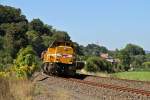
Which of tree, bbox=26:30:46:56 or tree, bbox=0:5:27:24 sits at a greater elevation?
tree, bbox=0:5:27:24

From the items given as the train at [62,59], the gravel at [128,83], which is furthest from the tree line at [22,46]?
the gravel at [128,83]

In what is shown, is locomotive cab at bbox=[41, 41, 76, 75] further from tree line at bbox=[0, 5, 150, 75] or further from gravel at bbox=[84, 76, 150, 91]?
gravel at bbox=[84, 76, 150, 91]

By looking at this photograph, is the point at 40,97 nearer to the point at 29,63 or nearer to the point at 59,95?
the point at 59,95

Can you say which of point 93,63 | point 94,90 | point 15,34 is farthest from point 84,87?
point 15,34

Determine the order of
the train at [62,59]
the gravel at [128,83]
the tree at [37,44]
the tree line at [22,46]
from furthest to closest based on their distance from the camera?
1. the tree at [37,44]
2. the tree line at [22,46]
3. the train at [62,59]
4. the gravel at [128,83]

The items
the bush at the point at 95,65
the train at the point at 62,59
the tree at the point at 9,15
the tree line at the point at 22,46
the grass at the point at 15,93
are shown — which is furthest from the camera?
the tree at the point at 9,15

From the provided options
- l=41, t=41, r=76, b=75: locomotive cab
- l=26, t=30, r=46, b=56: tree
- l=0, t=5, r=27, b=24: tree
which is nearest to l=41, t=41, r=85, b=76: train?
l=41, t=41, r=76, b=75: locomotive cab

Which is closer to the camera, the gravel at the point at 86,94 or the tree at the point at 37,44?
the gravel at the point at 86,94

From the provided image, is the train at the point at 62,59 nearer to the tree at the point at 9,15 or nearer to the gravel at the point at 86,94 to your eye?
the gravel at the point at 86,94

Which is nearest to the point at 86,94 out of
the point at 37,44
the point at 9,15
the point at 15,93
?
the point at 15,93

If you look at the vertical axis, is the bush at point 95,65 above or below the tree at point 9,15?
below

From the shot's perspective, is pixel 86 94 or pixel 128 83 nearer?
pixel 86 94

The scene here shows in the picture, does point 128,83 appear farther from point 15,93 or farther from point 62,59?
point 15,93

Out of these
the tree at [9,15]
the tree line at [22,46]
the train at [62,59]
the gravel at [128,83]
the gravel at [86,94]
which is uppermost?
the tree at [9,15]
